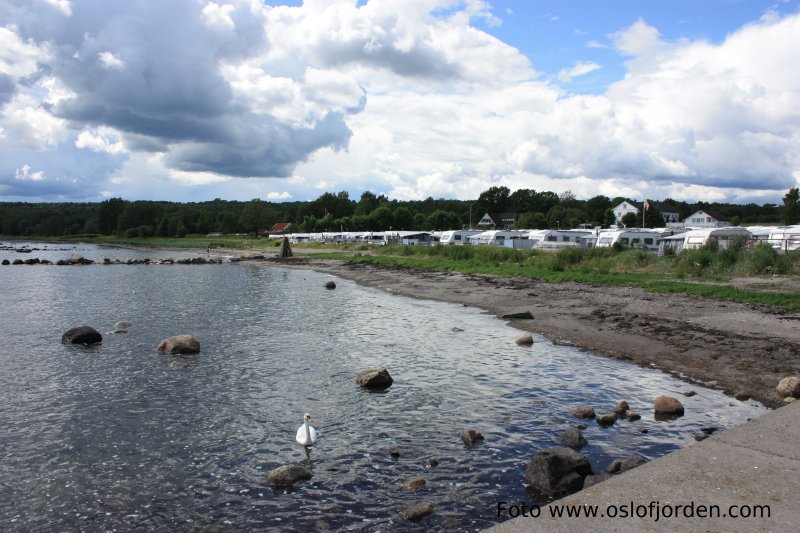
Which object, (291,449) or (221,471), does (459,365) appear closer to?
(291,449)

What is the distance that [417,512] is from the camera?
26.1 ft

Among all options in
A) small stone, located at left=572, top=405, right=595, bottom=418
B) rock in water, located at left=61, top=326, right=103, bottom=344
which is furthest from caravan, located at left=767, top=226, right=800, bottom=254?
rock in water, located at left=61, top=326, right=103, bottom=344

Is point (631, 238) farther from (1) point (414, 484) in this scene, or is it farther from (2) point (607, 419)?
(1) point (414, 484)

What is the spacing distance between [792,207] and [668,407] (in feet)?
414

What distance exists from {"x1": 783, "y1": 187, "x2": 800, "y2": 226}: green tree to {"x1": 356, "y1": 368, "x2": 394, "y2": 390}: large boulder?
408 feet

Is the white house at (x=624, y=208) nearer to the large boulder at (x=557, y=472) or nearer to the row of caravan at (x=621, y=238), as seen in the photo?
the row of caravan at (x=621, y=238)

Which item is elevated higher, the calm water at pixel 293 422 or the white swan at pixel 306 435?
the white swan at pixel 306 435

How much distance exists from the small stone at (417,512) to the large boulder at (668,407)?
6.58 metres

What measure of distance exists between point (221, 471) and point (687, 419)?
31.6 feet

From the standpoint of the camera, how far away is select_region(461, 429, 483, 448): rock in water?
10547mm

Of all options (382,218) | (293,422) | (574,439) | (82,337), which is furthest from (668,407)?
(382,218)

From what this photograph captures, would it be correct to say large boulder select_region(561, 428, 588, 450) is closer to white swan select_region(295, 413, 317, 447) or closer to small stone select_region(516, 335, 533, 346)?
white swan select_region(295, 413, 317, 447)

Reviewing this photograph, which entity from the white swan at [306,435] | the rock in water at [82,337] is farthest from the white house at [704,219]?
the white swan at [306,435]

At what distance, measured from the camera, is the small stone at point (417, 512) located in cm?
788
